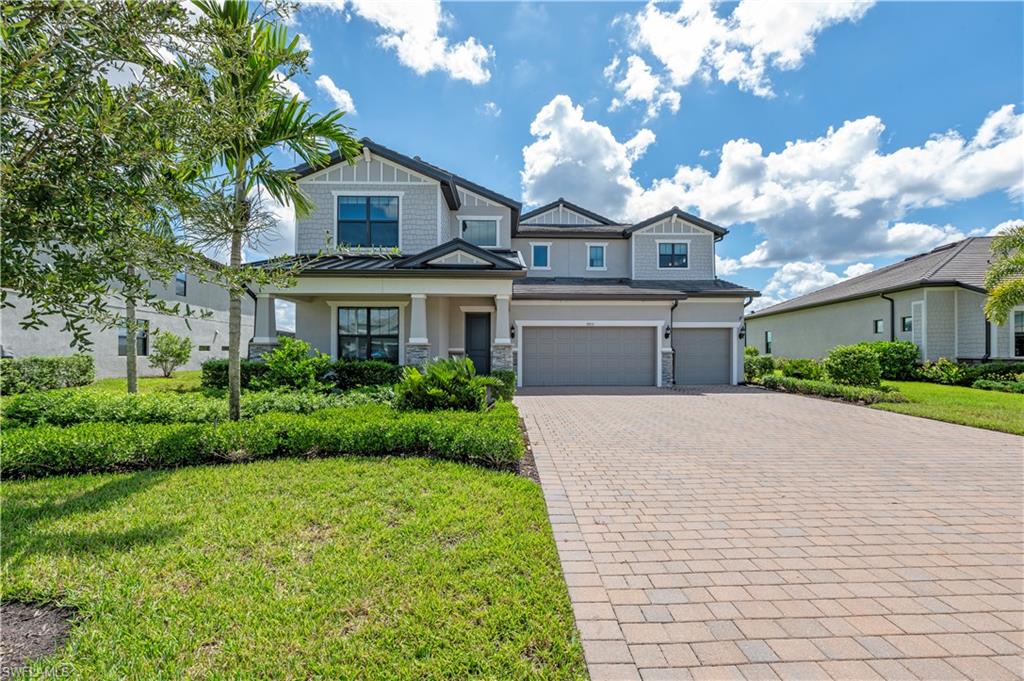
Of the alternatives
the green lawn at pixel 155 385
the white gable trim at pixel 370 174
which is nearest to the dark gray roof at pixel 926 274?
the white gable trim at pixel 370 174

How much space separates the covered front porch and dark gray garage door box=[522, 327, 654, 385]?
5.59ft

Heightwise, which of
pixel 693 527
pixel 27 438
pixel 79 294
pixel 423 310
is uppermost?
pixel 423 310

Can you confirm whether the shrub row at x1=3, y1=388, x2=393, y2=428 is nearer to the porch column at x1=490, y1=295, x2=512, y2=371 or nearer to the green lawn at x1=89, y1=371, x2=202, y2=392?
the green lawn at x1=89, y1=371, x2=202, y2=392

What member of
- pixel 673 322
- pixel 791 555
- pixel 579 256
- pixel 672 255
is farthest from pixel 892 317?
pixel 791 555

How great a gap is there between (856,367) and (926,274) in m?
8.70

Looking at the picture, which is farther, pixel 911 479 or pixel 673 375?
pixel 673 375

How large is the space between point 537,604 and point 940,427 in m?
10.2

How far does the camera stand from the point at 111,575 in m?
Answer: 3.03

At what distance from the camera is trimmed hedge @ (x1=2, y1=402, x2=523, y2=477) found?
5.20 meters

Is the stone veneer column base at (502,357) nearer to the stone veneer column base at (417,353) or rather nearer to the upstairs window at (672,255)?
the stone veneer column base at (417,353)

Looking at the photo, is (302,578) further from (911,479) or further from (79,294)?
(911,479)

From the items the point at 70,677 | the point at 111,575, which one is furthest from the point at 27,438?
the point at 70,677

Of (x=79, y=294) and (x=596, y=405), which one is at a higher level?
(x=79, y=294)

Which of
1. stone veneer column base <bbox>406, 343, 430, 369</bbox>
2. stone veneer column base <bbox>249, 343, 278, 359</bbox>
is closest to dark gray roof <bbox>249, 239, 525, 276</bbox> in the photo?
stone veneer column base <bbox>406, 343, 430, 369</bbox>
